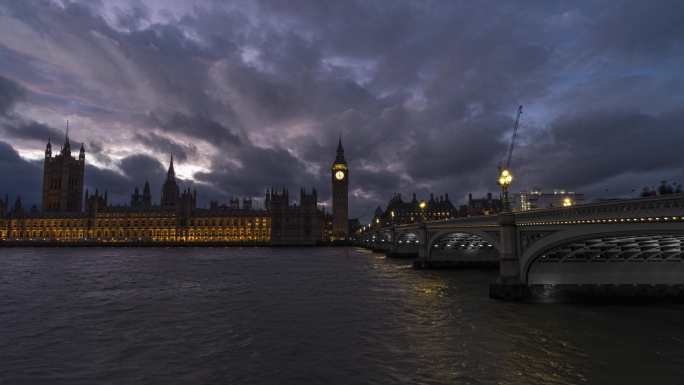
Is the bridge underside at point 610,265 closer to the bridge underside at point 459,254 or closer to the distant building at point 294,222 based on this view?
the bridge underside at point 459,254

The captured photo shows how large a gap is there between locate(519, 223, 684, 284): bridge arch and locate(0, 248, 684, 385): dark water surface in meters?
3.38

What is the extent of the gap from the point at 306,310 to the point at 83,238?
610ft

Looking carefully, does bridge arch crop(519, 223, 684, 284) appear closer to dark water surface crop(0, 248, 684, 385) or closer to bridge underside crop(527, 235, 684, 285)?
bridge underside crop(527, 235, 684, 285)

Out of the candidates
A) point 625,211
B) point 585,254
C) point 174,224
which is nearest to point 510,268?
point 585,254

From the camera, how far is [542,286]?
3153 cm

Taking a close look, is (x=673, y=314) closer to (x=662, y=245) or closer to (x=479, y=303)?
(x=662, y=245)

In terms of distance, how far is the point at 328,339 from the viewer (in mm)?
20047

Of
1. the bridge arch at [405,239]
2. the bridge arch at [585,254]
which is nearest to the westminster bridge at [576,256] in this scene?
the bridge arch at [585,254]

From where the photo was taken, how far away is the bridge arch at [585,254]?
25694 millimetres

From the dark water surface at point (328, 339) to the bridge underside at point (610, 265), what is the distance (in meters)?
3.12

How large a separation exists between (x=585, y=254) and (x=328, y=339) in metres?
21.7

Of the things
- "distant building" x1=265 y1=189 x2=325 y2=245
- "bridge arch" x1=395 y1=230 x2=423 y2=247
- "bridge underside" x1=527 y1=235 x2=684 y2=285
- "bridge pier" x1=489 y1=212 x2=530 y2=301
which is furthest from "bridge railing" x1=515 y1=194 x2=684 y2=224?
"distant building" x1=265 y1=189 x2=325 y2=245

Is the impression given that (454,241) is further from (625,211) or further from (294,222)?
(294,222)

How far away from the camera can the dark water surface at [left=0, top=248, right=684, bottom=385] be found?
50.5ft
